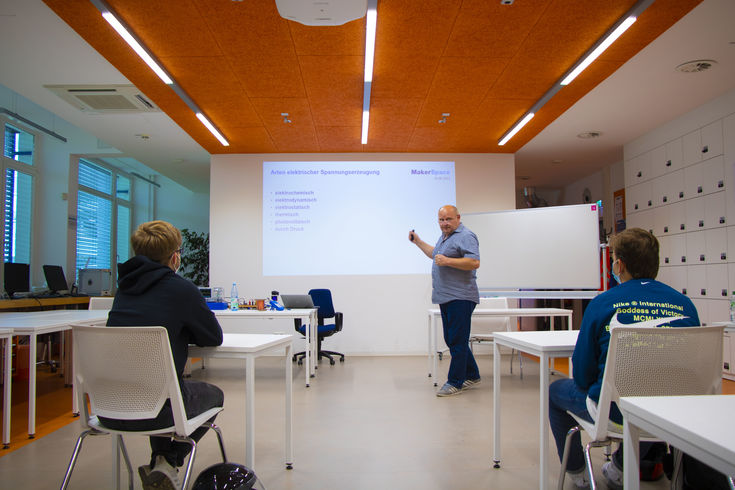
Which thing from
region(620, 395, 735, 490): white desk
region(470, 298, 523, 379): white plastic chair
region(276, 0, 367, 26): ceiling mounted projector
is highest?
region(276, 0, 367, 26): ceiling mounted projector

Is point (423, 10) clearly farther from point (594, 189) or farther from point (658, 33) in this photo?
point (594, 189)

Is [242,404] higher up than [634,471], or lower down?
lower down

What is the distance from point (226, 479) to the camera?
1811 millimetres

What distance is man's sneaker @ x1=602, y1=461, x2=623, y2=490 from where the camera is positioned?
6.82 feet

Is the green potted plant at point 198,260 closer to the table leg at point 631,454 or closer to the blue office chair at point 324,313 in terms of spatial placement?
the blue office chair at point 324,313

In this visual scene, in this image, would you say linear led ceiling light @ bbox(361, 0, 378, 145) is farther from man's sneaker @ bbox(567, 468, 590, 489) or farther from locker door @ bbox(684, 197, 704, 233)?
locker door @ bbox(684, 197, 704, 233)

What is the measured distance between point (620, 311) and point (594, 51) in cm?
286

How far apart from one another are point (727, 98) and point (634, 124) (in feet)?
3.33

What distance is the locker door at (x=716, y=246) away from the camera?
15.2 ft

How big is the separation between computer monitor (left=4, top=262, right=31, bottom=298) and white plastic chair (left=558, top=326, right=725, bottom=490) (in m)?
6.35

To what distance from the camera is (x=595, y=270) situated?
500cm

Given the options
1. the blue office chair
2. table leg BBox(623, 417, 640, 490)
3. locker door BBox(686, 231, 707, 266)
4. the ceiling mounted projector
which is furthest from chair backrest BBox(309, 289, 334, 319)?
table leg BBox(623, 417, 640, 490)

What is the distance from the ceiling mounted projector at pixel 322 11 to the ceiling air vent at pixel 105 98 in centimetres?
229

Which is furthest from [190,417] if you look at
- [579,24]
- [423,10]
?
[579,24]
